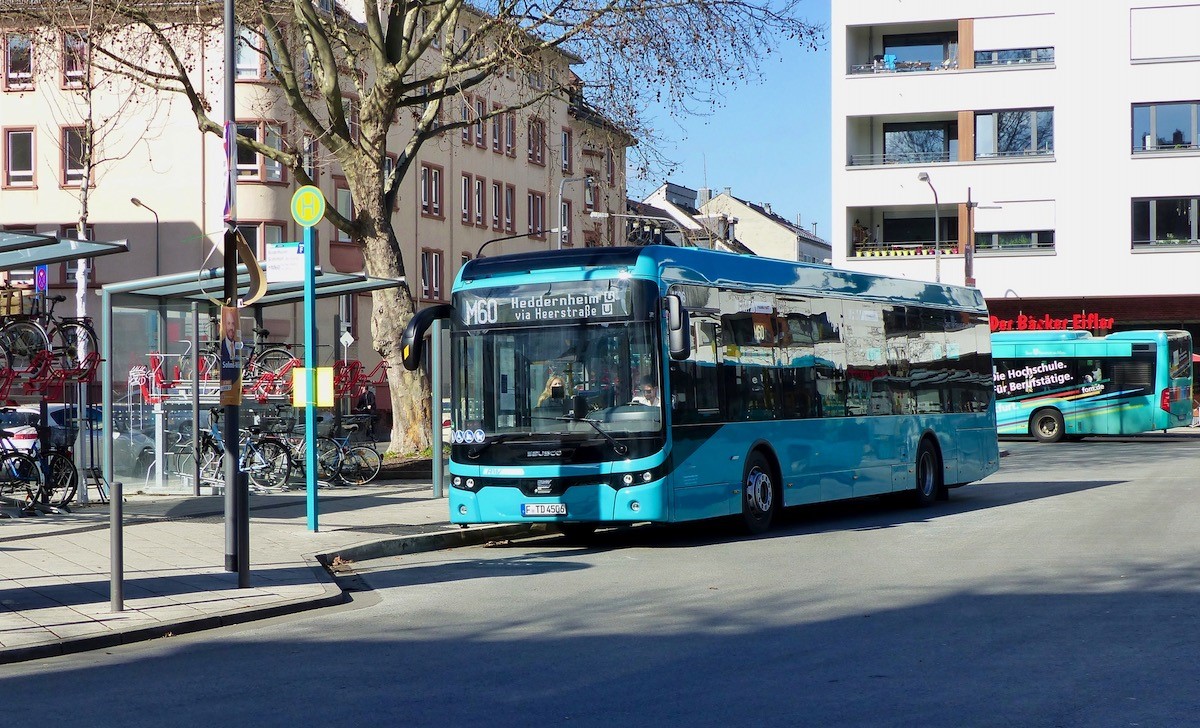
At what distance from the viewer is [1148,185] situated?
49438mm

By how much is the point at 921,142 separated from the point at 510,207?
22.8 metres

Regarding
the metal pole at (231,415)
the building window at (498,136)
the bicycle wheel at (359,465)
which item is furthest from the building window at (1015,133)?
the metal pole at (231,415)

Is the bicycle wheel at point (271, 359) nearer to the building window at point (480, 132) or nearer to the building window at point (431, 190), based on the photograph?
the building window at point (431, 190)

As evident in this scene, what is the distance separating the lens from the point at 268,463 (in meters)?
21.9

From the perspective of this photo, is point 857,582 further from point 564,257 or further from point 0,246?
point 0,246

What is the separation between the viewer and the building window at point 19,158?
2061 inches

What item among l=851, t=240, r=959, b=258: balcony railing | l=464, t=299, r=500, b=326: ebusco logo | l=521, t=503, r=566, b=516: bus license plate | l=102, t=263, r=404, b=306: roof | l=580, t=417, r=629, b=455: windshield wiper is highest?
l=851, t=240, r=959, b=258: balcony railing

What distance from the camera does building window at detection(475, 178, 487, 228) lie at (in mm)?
66062

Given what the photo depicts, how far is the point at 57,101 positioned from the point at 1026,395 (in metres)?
32.6

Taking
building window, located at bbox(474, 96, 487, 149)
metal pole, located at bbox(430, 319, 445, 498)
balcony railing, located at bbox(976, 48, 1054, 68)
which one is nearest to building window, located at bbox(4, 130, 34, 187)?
building window, located at bbox(474, 96, 487, 149)

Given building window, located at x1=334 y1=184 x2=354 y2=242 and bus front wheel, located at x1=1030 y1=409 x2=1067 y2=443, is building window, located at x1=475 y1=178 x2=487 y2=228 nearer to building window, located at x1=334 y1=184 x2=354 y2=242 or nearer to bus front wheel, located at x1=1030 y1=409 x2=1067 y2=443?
building window, located at x1=334 y1=184 x2=354 y2=242

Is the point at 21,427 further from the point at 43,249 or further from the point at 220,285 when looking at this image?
the point at 43,249

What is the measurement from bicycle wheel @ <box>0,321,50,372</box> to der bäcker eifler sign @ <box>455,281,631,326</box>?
6.10 metres

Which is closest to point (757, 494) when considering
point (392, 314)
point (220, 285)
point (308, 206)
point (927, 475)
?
point (927, 475)
